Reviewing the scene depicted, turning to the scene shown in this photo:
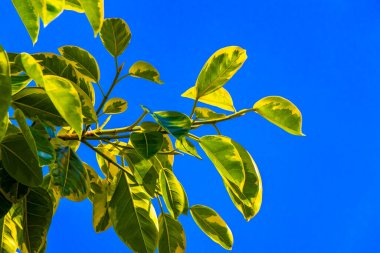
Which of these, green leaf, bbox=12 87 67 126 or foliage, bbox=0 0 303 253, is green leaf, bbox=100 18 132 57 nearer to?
foliage, bbox=0 0 303 253

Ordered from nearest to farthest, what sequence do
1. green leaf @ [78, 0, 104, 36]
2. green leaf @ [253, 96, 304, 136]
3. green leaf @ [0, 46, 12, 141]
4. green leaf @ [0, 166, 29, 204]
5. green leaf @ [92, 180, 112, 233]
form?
green leaf @ [0, 46, 12, 141], green leaf @ [78, 0, 104, 36], green leaf @ [0, 166, 29, 204], green leaf @ [253, 96, 304, 136], green leaf @ [92, 180, 112, 233]

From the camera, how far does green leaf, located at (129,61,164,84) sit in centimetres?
112

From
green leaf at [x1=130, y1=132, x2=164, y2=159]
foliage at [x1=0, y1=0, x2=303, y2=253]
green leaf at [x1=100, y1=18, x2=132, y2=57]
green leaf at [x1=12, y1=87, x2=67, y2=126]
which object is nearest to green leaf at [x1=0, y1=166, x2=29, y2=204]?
foliage at [x1=0, y1=0, x2=303, y2=253]

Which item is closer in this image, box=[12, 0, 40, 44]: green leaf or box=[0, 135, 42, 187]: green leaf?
box=[12, 0, 40, 44]: green leaf

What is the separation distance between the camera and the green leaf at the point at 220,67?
3.40 feet

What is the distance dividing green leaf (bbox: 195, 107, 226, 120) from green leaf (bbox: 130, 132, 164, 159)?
5.5 inches

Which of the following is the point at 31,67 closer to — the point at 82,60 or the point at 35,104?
the point at 35,104

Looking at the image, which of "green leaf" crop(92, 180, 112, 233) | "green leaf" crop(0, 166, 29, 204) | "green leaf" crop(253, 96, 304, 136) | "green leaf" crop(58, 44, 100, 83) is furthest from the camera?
"green leaf" crop(92, 180, 112, 233)

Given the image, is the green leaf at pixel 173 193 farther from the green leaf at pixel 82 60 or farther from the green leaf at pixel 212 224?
the green leaf at pixel 82 60

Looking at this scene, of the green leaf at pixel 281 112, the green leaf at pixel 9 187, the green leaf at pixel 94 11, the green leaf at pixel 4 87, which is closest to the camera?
the green leaf at pixel 4 87

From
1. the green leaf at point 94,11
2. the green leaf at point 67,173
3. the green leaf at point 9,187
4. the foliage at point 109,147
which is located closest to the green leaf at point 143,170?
the foliage at point 109,147

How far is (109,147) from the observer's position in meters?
1.22

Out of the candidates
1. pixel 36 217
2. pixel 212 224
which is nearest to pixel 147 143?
pixel 36 217

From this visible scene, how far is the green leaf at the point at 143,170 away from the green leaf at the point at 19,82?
11.9 inches
